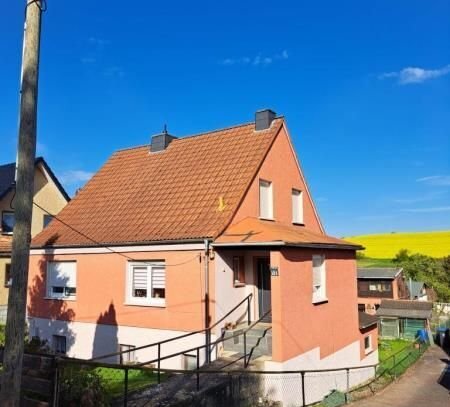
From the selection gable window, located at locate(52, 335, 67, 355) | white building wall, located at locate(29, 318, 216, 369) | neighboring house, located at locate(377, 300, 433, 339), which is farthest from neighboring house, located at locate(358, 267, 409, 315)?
white building wall, located at locate(29, 318, 216, 369)

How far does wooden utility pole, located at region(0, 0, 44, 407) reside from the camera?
5.39 meters

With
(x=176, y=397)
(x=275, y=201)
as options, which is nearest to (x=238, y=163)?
(x=275, y=201)

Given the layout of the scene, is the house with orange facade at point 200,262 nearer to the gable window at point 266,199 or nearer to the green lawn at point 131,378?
the gable window at point 266,199

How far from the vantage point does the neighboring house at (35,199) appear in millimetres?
24625

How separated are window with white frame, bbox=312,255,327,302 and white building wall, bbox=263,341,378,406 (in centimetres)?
183

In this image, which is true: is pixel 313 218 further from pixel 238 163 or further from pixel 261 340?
pixel 261 340

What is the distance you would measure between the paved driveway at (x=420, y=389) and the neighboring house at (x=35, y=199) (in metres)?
19.0

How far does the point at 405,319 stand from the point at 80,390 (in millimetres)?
41341

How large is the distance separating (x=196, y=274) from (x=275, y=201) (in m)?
5.10

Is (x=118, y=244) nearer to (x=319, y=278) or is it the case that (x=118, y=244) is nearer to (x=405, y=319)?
(x=319, y=278)

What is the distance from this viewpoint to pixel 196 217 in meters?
15.3

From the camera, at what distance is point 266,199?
17359 millimetres

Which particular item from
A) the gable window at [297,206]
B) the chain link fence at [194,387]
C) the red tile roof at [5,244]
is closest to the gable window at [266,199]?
the gable window at [297,206]

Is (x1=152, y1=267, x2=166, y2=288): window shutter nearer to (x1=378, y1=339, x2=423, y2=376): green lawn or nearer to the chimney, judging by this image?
the chimney
